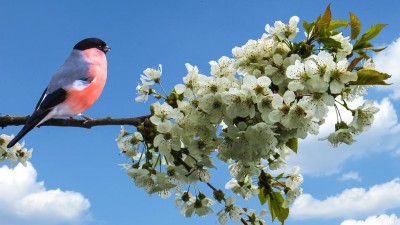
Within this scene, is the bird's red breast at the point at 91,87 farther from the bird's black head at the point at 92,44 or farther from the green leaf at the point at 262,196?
the green leaf at the point at 262,196

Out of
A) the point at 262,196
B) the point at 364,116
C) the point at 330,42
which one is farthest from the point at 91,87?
the point at 364,116

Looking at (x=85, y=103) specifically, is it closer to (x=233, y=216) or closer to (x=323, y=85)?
(x=233, y=216)

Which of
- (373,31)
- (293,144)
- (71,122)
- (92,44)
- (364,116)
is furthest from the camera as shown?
(92,44)

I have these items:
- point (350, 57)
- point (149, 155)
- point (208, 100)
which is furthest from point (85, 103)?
point (350, 57)

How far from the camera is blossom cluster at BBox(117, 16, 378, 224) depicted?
7.56 feet

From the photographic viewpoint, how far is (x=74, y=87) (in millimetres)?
3578

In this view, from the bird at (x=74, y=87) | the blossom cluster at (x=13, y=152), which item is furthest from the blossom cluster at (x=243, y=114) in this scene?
the blossom cluster at (x=13, y=152)

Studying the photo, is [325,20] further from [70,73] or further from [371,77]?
[70,73]

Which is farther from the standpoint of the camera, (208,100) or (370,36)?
(370,36)

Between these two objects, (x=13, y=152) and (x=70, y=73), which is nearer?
(x=70, y=73)

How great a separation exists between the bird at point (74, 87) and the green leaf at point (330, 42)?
1641 mm

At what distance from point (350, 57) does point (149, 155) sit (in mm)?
1295

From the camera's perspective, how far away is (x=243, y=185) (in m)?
3.22

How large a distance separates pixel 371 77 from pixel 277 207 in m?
1.09
